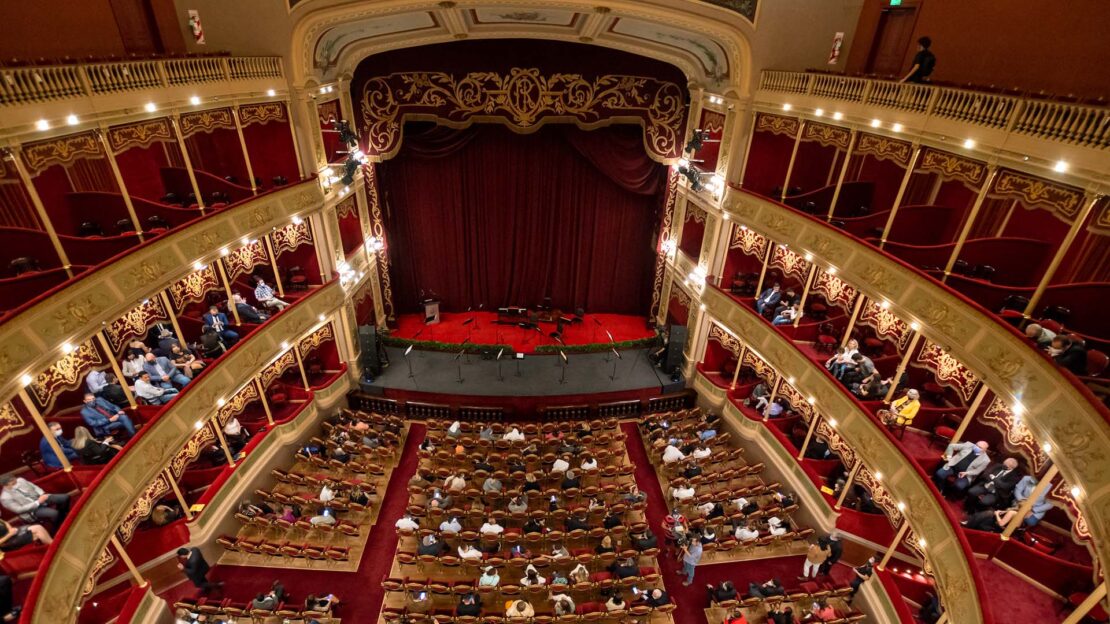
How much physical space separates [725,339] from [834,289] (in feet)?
12.3

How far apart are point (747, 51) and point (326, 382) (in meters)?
13.6

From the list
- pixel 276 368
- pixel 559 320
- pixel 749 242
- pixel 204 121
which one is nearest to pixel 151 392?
pixel 276 368

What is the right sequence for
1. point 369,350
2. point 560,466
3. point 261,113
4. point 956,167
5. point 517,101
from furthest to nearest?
point 369,350, point 517,101, point 560,466, point 261,113, point 956,167

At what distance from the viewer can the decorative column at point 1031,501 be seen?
661cm

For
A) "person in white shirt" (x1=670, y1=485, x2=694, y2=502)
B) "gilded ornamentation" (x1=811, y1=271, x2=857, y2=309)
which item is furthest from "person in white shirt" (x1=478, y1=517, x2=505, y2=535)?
"gilded ornamentation" (x1=811, y1=271, x2=857, y2=309)

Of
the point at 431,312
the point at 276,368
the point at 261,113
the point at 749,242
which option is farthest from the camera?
the point at 431,312

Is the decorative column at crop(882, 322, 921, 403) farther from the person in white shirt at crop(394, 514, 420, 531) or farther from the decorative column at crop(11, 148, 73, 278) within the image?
the decorative column at crop(11, 148, 73, 278)

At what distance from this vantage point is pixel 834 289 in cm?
1052

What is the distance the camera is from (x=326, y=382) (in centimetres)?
1375

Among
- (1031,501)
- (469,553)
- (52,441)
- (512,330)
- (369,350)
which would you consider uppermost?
(1031,501)

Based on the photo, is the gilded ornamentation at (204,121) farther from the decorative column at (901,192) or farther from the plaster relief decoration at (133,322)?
the decorative column at (901,192)

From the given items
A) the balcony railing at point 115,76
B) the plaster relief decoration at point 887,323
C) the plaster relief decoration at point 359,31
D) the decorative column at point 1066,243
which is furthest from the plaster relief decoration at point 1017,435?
the plaster relief decoration at point 359,31

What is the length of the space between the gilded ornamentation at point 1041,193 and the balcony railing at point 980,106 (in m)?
0.69

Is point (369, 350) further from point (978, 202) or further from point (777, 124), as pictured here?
point (978, 202)
